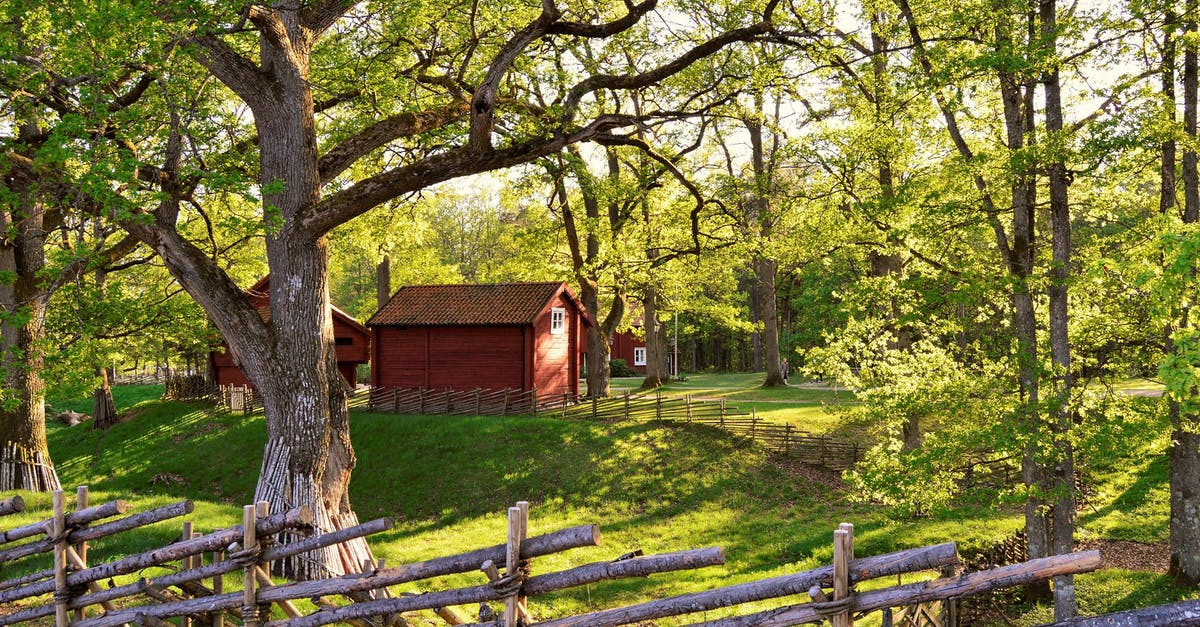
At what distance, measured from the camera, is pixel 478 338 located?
30656 millimetres

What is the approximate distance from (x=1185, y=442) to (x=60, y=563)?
1746cm

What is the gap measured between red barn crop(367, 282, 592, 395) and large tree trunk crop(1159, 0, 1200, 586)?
20.8 meters

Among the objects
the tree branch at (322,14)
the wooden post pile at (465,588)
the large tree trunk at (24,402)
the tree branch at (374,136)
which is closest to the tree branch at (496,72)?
the tree branch at (374,136)

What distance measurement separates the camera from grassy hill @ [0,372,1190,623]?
15750 mm

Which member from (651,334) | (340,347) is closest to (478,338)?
(340,347)

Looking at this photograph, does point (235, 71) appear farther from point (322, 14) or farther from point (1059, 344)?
point (1059, 344)

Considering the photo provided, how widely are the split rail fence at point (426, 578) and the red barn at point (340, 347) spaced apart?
23886 millimetres

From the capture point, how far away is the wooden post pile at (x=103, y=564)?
7.35 metres

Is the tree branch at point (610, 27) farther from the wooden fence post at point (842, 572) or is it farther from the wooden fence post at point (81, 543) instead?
the wooden fence post at point (842, 572)

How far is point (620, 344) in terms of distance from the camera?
59188 millimetres

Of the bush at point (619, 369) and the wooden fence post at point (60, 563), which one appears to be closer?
the wooden fence post at point (60, 563)

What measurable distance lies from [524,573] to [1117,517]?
18.8m

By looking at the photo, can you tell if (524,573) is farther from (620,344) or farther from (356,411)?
(620,344)

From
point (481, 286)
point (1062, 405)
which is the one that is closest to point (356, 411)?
point (481, 286)
